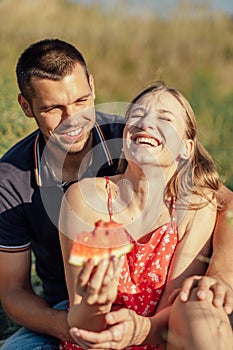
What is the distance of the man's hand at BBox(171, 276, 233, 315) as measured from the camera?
8.20 feet

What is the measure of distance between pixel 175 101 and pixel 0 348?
144 centimetres

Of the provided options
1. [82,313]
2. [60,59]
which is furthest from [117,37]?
[82,313]

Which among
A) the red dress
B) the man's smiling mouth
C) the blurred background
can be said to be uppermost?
the man's smiling mouth

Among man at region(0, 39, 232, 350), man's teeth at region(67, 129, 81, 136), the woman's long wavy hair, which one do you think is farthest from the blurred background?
the woman's long wavy hair

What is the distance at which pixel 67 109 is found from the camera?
3.21 metres

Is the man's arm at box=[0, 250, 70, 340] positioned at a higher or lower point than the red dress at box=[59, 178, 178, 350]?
lower

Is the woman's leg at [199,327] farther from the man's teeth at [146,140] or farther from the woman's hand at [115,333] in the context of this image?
the man's teeth at [146,140]

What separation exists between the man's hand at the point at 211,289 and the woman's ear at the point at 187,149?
25.4 inches

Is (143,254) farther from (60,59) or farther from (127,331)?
(60,59)

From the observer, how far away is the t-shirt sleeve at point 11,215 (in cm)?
313

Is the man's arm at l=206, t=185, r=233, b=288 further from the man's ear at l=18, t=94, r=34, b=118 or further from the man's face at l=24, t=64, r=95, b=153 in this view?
the man's ear at l=18, t=94, r=34, b=118

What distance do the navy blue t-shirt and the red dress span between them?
1.32 ft

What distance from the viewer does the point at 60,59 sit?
3287mm

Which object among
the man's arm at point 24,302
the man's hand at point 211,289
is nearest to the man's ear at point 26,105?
the man's arm at point 24,302
